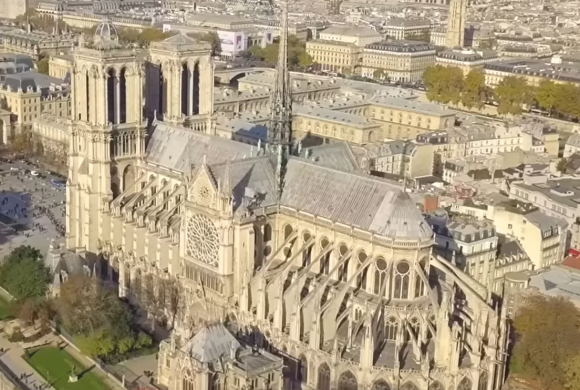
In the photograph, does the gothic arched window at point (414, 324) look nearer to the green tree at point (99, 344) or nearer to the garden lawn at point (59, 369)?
the garden lawn at point (59, 369)

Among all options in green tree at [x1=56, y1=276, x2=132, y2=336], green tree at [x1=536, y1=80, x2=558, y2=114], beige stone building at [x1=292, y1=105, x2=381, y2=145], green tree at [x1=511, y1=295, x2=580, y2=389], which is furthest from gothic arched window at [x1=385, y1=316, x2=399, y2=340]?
green tree at [x1=536, y1=80, x2=558, y2=114]

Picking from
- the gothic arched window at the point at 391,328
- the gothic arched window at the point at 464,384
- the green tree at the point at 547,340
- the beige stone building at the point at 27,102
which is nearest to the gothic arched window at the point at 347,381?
the gothic arched window at the point at 391,328

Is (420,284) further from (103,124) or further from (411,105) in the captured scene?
(411,105)

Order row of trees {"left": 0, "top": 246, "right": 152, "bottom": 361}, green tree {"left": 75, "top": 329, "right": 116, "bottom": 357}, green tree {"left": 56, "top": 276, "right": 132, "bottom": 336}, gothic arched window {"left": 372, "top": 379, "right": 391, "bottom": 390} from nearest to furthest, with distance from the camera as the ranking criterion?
gothic arched window {"left": 372, "top": 379, "right": 391, "bottom": 390} → green tree {"left": 75, "top": 329, "right": 116, "bottom": 357} → row of trees {"left": 0, "top": 246, "right": 152, "bottom": 361} → green tree {"left": 56, "top": 276, "right": 132, "bottom": 336}

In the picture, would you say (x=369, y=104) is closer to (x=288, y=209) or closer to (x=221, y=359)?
(x=288, y=209)

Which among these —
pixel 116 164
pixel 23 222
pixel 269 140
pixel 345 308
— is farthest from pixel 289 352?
pixel 23 222

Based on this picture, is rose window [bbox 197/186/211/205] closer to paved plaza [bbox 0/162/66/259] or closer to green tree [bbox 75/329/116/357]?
green tree [bbox 75/329/116/357]

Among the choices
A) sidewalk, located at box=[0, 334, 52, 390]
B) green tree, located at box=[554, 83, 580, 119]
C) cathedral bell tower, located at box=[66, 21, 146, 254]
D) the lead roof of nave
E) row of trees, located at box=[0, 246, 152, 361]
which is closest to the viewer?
the lead roof of nave
